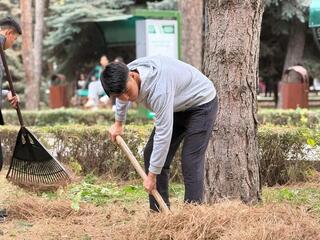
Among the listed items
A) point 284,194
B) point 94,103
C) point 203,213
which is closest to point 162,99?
point 203,213

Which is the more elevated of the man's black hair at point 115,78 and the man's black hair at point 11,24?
the man's black hair at point 11,24

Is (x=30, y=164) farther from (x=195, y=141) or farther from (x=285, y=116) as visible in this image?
(x=285, y=116)

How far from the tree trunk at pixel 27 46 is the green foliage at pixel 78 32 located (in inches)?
114

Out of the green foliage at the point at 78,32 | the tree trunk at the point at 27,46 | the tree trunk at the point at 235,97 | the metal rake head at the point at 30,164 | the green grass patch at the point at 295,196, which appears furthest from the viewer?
the green foliage at the point at 78,32

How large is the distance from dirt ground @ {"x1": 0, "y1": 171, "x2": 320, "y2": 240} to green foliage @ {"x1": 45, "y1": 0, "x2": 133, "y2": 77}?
1423 cm

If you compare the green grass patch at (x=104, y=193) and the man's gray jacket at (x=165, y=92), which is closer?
the man's gray jacket at (x=165, y=92)

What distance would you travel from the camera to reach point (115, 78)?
12.2 ft

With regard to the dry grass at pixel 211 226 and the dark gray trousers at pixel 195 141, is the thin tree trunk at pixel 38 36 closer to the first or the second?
the dry grass at pixel 211 226

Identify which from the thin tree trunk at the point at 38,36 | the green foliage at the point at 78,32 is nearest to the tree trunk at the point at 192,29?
the thin tree trunk at the point at 38,36

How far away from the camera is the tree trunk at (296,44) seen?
17.9 meters

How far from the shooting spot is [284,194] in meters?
5.96

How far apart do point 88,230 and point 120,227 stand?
272 mm

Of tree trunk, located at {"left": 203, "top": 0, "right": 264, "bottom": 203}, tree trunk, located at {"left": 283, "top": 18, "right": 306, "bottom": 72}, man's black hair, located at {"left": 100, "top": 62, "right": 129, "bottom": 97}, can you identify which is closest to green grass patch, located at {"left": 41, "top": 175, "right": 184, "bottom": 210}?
tree trunk, located at {"left": 203, "top": 0, "right": 264, "bottom": 203}

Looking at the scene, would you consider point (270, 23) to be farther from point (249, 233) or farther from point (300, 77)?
point (249, 233)
